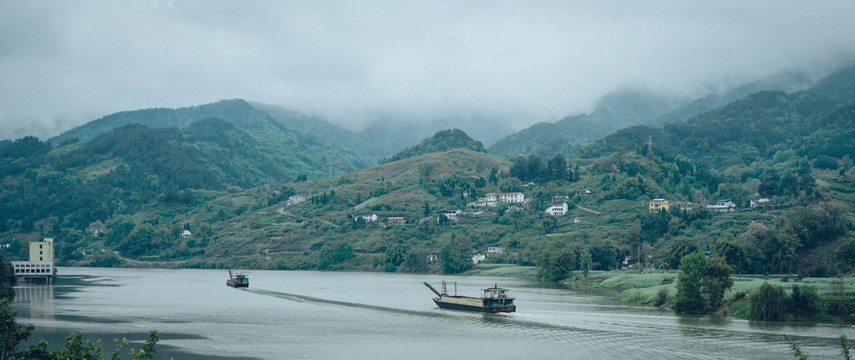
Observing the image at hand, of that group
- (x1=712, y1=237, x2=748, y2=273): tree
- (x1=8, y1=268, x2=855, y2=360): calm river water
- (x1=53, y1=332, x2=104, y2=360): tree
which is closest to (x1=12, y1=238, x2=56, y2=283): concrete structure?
(x1=8, y1=268, x2=855, y2=360): calm river water

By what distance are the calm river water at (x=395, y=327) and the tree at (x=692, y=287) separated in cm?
174

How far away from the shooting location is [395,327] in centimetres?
6094

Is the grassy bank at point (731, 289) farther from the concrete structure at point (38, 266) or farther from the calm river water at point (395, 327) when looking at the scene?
the concrete structure at point (38, 266)

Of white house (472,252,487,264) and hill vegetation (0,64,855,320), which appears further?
white house (472,252,487,264)

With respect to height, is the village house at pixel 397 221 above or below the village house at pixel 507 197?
below

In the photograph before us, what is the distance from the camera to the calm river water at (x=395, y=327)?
48.4 metres

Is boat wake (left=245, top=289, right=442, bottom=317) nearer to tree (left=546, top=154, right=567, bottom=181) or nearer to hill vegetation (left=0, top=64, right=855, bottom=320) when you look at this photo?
hill vegetation (left=0, top=64, right=855, bottom=320)

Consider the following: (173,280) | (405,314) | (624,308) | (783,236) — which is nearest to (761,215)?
(783,236)

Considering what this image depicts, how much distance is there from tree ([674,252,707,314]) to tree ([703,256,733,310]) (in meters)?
0.52

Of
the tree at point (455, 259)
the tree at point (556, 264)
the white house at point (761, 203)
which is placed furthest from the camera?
the white house at point (761, 203)

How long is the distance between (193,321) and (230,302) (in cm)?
1807

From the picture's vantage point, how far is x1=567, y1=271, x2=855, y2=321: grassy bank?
60.8 m

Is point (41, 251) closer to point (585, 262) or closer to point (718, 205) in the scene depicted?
point (585, 262)

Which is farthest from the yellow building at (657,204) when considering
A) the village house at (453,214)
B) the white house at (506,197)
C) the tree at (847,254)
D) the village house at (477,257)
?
the tree at (847,254)
